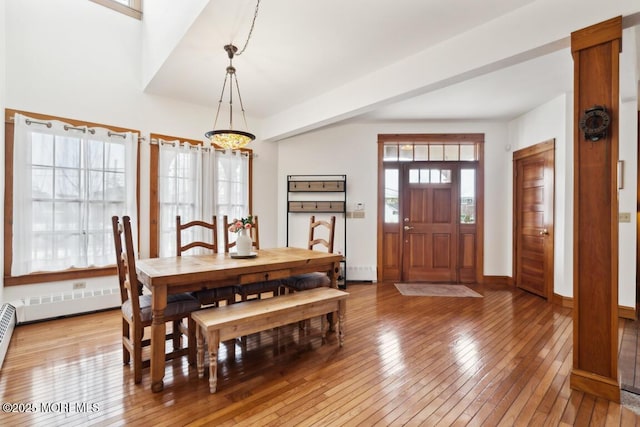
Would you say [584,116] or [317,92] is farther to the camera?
[317,92]

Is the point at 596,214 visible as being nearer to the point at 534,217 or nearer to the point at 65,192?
the point at 534,217

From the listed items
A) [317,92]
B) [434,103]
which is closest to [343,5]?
[317,92]

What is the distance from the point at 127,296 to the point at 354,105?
119 inches

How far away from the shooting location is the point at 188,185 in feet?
13.4

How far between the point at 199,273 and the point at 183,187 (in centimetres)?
237

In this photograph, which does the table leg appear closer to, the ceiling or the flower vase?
the flower vase

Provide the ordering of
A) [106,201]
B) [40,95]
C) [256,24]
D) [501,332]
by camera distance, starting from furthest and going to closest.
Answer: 1. [106,201]
2. [40,95]
3. [501,332]
4. [256,24]

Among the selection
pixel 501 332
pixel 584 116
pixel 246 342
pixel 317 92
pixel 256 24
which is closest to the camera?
pixel 584 116

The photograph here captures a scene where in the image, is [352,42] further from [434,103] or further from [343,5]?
[434,103]

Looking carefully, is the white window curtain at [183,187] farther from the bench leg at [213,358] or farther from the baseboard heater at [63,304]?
the bench leg at [213,358]

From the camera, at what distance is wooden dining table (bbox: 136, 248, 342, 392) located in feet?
6.31

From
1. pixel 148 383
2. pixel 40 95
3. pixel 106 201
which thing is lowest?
pixel 148 383

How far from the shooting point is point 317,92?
388 centimetres

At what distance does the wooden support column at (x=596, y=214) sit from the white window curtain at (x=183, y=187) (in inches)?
159
